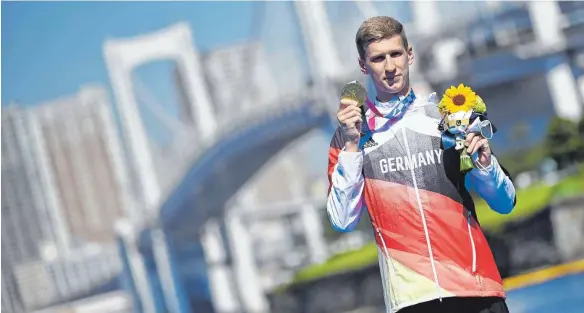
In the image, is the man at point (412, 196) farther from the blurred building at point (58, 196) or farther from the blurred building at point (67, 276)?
the blurred building at point (67, 276)

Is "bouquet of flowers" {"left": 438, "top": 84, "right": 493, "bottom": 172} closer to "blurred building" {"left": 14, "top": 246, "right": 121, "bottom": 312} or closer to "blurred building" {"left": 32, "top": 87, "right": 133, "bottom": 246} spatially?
"blurred building" {"left": 14, "top": 246, "right": 121, "bottom": 312}

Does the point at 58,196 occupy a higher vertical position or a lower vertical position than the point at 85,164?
lower

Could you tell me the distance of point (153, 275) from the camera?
12562mm

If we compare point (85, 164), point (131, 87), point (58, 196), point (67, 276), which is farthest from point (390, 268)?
point (85, 164)

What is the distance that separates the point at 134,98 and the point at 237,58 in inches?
150

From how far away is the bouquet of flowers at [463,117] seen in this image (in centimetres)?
130

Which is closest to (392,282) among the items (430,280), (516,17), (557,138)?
(430,280)

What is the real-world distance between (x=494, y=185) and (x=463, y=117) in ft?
0.32

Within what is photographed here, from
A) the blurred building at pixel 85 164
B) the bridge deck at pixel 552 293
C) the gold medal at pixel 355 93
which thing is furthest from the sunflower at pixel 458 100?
the blurred building at pixel 85 164

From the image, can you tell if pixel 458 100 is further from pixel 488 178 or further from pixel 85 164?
pixel 85 164

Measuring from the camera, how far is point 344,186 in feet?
4.38

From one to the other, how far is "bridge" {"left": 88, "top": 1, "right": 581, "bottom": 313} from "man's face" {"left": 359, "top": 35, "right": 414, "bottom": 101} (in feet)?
25.2

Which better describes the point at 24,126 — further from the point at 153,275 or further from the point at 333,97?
the point at 333,97

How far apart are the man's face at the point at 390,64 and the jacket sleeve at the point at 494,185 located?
145mm
